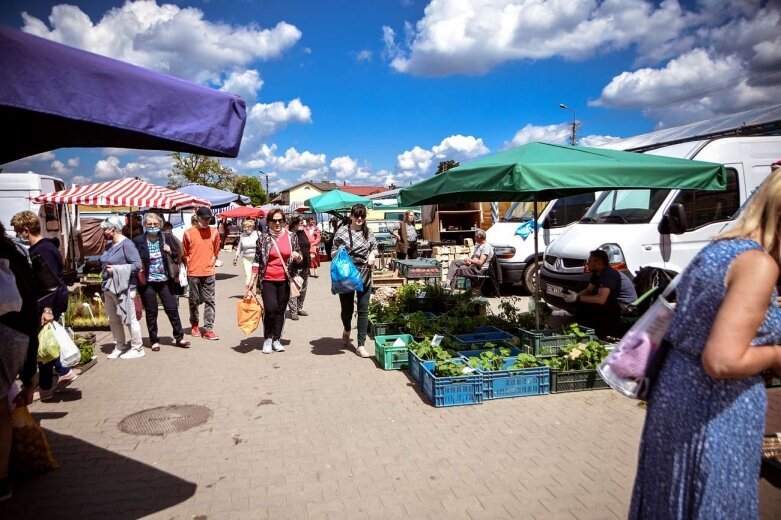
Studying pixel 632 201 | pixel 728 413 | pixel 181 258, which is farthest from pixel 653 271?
pixel 181 258

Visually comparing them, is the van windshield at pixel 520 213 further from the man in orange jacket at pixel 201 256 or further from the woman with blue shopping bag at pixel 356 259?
the man in orange jacket at pixel 201 256

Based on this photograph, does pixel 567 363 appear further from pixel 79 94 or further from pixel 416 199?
pixel 79 94

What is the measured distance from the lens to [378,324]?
7.77 m

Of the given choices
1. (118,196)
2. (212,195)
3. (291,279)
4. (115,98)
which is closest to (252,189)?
(212,195)

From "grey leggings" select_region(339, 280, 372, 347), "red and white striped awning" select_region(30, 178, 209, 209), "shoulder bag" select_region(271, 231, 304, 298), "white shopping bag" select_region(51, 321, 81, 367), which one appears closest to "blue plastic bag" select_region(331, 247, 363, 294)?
→ "grey leggings" select_region(339, 280, 372, 347)

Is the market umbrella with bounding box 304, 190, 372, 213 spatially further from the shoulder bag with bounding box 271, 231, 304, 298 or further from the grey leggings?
the grey leggings

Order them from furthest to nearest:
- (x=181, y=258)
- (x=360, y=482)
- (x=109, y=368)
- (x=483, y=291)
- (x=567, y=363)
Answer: (x=483, y=291) < (x=181, y=258) < (x=109, y=368) < (x=567, y=363) < (x=360, y=482)

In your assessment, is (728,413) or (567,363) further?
(567,363)

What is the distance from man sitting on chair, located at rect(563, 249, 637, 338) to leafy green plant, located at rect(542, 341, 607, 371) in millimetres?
1238

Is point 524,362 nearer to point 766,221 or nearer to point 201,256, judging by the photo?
point 766,221

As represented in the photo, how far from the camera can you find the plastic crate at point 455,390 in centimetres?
530

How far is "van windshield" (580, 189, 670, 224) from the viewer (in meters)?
8.44

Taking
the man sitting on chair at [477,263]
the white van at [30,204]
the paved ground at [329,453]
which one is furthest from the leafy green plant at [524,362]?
the white van at [30,204]

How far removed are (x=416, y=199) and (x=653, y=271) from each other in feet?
12.7
